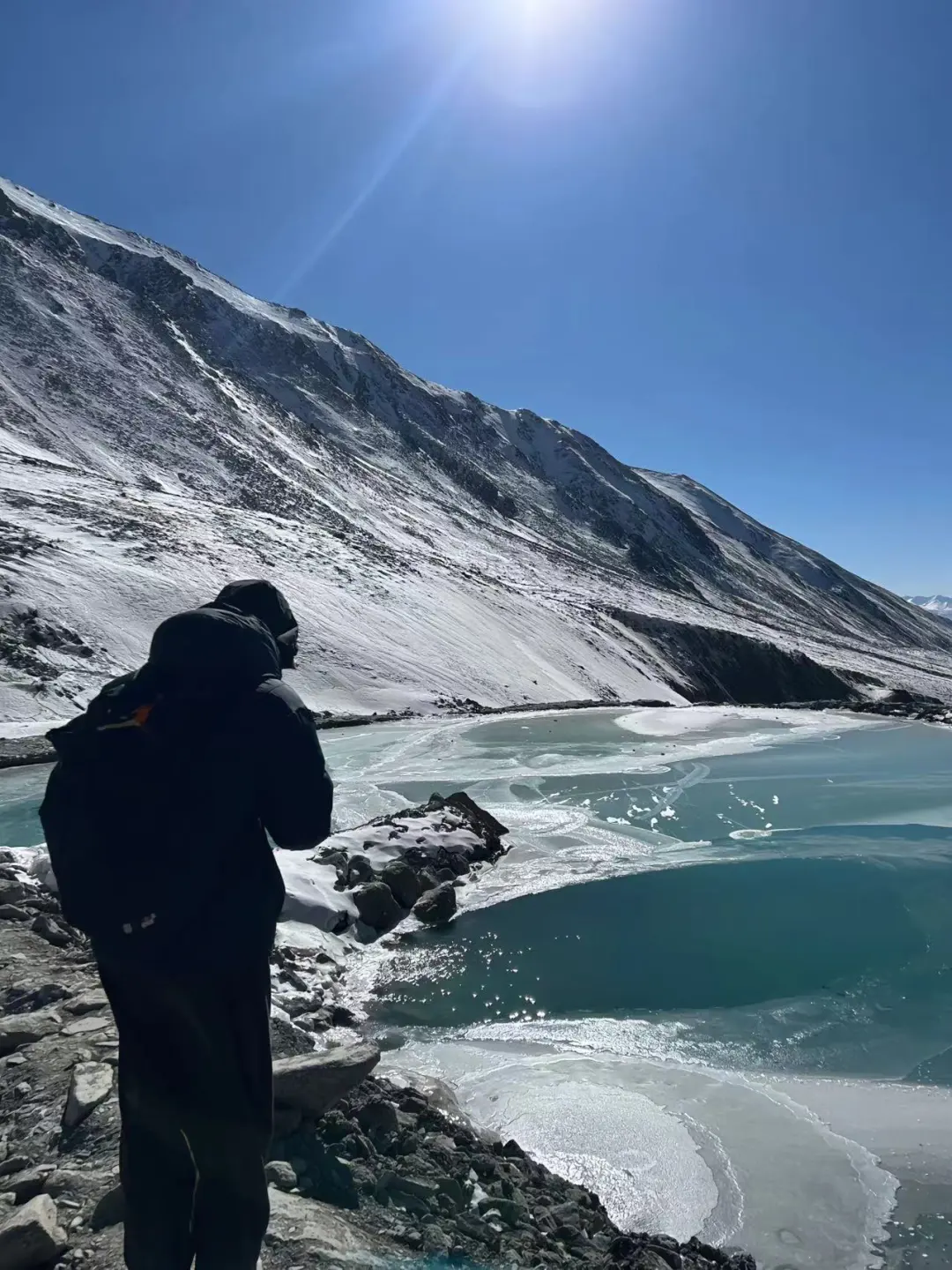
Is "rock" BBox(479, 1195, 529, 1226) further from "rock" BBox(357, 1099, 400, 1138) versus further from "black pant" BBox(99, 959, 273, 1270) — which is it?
"black pant" BBox(99, 959, 273, 1270)

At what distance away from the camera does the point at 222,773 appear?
277 centimetres

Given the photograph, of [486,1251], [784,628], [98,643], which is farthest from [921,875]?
[784,628]

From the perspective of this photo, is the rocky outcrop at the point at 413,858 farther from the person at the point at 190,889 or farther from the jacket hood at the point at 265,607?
the jacket hood at the point at 265,607

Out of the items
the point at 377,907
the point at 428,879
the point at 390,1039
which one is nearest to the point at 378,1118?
the point at 390,1039

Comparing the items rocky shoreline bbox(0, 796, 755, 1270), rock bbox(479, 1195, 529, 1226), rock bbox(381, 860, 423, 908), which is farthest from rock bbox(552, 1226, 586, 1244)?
rock bbox(381, 860, 423, 908)

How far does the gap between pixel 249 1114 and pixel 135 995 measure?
62 cm

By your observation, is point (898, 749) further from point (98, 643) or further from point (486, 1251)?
point (98, 643)

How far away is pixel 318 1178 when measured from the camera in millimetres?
4309

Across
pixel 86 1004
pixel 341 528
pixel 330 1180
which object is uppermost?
pixel 341 528

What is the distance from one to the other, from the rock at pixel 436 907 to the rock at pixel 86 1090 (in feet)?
19.2

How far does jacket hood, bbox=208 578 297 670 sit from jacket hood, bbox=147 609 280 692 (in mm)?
367

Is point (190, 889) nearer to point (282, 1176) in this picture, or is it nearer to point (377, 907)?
point (282, 1176)

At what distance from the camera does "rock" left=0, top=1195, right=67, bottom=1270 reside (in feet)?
10.7

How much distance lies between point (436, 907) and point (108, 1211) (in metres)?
Result: 7.03
